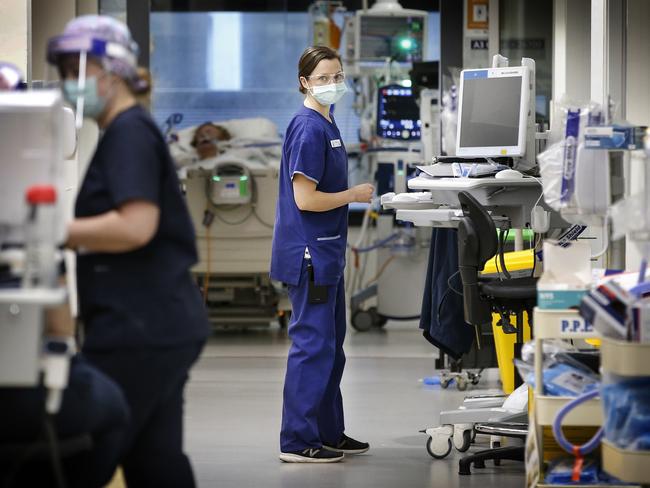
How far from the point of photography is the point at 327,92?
4.56 m

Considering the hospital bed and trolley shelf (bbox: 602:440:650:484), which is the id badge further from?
the hospital bed

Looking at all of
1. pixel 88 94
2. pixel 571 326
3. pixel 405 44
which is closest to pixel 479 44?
pixel 405 44

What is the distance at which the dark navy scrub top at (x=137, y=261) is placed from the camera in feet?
8.80

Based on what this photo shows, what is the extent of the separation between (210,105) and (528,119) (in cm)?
639

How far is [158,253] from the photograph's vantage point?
276 centimetres

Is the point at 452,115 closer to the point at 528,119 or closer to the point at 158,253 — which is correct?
the point at 528,119

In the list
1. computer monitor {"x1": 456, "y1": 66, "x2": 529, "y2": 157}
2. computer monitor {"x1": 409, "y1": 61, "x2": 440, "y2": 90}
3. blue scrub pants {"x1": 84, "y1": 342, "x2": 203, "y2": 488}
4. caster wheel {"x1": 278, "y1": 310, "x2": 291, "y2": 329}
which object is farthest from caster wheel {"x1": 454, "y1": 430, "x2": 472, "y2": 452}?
computer monitor {"x1": 409, "y1": 61, "x2": 440, "y2": 90}

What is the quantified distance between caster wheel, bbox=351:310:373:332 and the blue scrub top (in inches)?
168

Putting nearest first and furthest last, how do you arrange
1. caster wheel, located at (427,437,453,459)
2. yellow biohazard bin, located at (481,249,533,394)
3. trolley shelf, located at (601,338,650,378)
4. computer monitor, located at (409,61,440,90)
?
trolley shelf, located at (601,338,650,378)
caster wheel, located at (427,437,453,459)
yellow biohazard bin, located at (481,249,533,394)
computer monitor, located at (409,61,440,90)

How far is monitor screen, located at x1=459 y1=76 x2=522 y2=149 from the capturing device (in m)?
5.25

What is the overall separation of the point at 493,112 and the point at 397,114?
3.29 metres

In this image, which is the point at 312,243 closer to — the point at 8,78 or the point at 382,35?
the point at 8,78

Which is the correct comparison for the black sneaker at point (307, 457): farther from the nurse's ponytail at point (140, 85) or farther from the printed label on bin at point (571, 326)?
the nurse's ponytail at point (140, 85)

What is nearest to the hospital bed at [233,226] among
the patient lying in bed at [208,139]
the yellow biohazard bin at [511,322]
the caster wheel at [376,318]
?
the patient lying in bed at [208,139]
